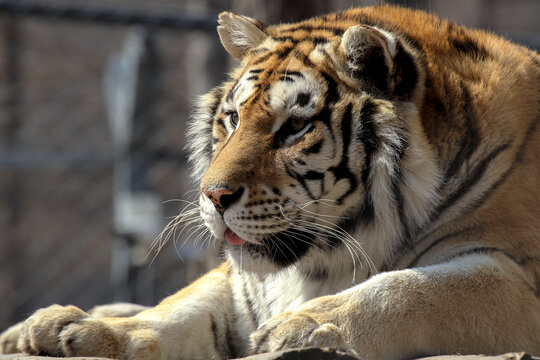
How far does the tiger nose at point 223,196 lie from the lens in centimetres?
139

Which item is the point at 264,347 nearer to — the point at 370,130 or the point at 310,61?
the point at 370,130

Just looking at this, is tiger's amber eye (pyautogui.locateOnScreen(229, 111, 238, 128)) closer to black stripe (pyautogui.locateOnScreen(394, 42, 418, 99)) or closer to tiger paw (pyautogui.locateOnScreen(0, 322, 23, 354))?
black stripe (pyautogui.locateOnScreen(394, 42, 418, 99))

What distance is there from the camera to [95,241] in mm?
6586

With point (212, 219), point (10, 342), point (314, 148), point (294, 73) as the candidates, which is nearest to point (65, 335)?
point (212, 219)

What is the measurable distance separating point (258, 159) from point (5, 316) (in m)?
4.49

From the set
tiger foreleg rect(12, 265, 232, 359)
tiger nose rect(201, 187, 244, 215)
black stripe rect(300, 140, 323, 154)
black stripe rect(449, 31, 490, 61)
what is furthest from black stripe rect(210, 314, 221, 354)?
black stripe rect(449, 31, 490, 61)

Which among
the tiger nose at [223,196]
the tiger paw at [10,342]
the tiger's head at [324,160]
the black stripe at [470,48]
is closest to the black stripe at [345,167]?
the tiger's head at [324,160]

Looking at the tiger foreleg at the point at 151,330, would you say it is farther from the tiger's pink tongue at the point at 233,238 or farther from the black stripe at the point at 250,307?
the tiger's pink tongue at the point at 233,238

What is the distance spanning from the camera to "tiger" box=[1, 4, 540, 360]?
130 centimetres

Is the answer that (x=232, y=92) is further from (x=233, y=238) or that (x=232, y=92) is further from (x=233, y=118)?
(x=233, y=238)

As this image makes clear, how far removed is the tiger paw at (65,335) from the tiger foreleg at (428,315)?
31cm

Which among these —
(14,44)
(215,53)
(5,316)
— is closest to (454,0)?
(215,53)

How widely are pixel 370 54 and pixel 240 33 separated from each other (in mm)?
434

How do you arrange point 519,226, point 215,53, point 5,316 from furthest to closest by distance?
point 5,316, point 215,53, point 519,226
